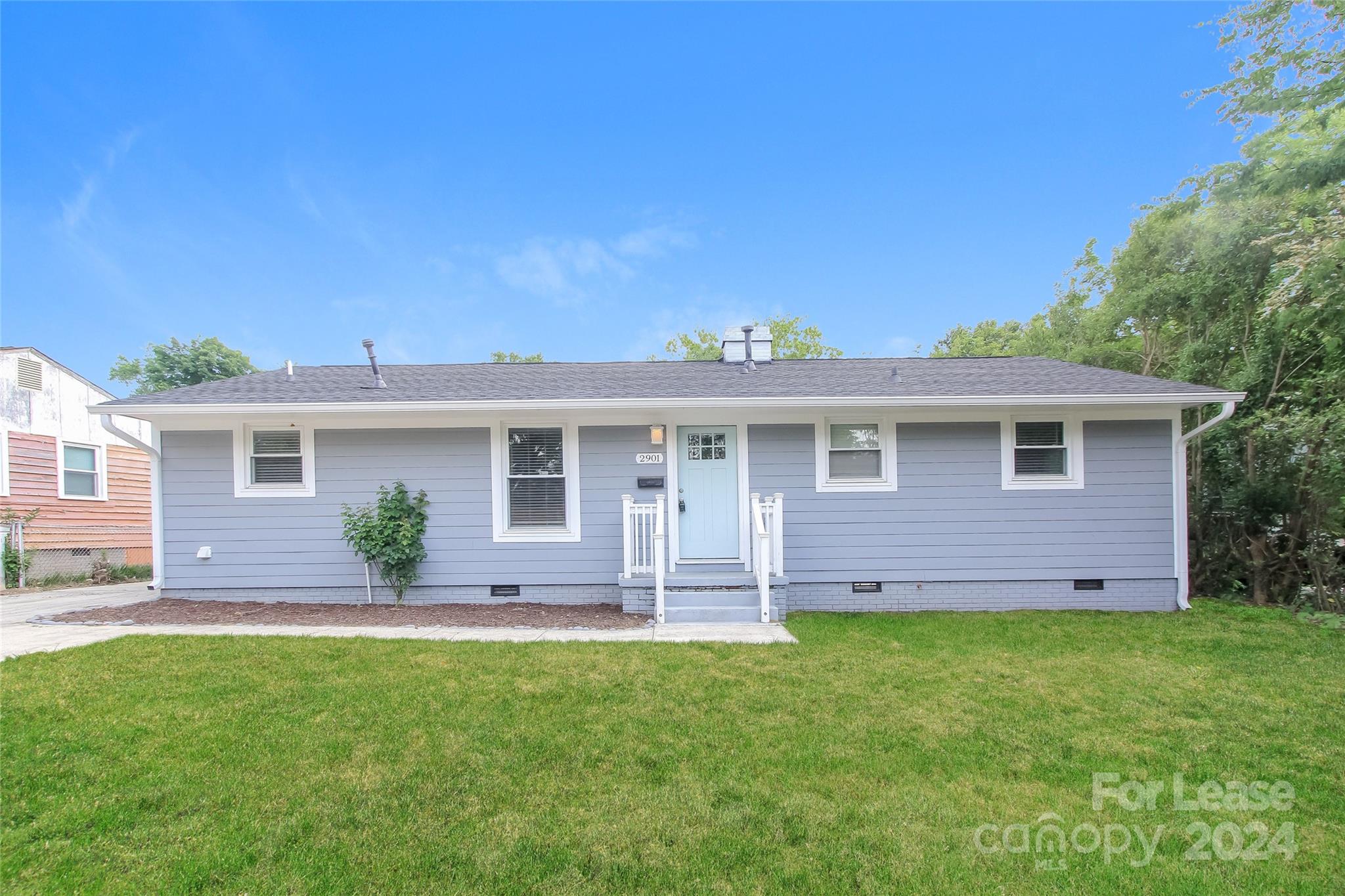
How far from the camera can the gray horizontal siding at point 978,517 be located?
6.82m

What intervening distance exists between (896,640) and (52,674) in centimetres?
661

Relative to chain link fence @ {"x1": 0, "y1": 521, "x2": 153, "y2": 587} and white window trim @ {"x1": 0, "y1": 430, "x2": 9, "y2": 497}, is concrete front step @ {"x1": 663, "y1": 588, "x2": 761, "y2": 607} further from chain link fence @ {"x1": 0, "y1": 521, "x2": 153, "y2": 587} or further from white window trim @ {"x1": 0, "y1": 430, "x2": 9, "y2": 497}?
white window trim @ {"x1": 0, "y1": 430, "x2": 9, "y2": 497}

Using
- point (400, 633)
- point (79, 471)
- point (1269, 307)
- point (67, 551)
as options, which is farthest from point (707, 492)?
point (79, 471)

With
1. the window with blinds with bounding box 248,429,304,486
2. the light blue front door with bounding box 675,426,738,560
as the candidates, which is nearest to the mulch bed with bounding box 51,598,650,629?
the light blue front door with bounding box 675,426,738,560

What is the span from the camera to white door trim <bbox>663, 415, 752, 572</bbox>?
→ 6.88 meters

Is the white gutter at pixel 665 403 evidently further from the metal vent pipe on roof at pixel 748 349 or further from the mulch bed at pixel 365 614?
the mulch bed at pixel 365 614

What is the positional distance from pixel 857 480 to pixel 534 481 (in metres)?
3.93

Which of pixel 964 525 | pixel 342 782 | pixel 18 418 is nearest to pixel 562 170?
pixel 18 418

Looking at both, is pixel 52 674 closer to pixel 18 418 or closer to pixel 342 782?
pixel 342 782

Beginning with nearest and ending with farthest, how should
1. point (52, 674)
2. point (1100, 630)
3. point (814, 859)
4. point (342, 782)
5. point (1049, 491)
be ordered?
1. point (814, 859)
2. point (342, 782)
3. point (52, 674)
4. point (1100, 630)
5. point (1049, 491)

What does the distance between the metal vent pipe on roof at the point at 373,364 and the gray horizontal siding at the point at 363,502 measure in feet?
2.45

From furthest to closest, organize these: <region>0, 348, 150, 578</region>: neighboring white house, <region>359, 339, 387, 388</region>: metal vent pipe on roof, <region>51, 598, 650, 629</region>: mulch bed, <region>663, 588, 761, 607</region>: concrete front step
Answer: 1. <region>0, 348, 150, 578</region>: neighboring white house
2. <region>359, 339, 387, 388</region>: metal vent pipe on roof
3. <region>663, 588, 761, 607</region>: concrete front step
4. <region>51, 598, 650, 629</region>: mulch bed

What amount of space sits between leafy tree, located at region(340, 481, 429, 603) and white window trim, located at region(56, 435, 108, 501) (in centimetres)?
839

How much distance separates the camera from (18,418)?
10.0 meters
